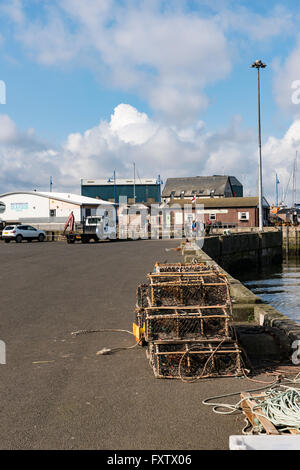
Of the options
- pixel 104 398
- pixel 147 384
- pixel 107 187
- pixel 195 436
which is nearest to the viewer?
pixel 195 436

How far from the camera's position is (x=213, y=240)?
34.9 metres

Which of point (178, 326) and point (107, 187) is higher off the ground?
point (107, 187)

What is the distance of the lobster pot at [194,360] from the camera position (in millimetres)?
6152

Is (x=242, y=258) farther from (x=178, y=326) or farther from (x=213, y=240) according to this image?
(x=178, y=326)

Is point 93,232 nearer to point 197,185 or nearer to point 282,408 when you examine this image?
point 282,408

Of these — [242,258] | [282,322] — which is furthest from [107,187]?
[282,322]

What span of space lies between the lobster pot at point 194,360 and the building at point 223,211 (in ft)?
189

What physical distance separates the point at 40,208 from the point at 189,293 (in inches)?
2300

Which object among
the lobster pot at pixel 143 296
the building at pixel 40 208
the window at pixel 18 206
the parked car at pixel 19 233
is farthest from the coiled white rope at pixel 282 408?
the window at pixel 18 206

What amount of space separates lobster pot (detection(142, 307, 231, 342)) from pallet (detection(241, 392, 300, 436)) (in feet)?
4.51

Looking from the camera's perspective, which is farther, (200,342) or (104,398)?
(200,342)

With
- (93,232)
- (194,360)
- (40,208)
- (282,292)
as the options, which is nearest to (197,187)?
(40,208)

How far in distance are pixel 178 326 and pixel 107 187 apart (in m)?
102

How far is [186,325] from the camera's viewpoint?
21.6 feet
